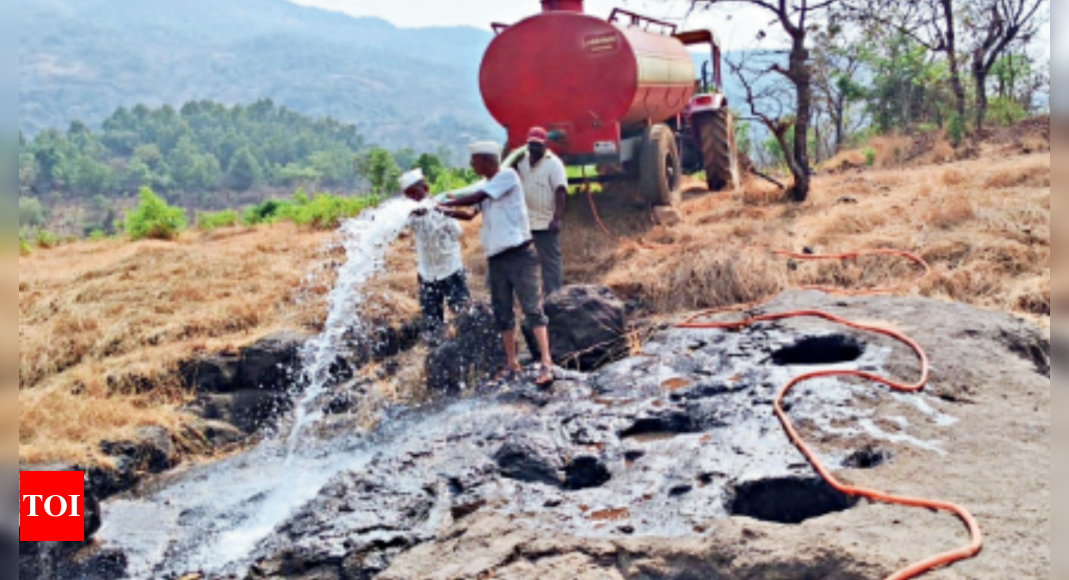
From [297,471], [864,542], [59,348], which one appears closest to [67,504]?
[297,471]

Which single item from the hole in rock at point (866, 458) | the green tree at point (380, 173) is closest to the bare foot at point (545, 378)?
the hole in rock at point (866, 458)

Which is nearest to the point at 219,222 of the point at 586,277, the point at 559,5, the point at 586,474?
the point at 559,5

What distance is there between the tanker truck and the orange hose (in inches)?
105

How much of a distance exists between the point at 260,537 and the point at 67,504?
0.85 m

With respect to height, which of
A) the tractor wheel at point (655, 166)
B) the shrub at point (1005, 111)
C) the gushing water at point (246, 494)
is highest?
the shrub at point (1005, 111)

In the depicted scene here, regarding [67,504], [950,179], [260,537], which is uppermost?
[950,179]

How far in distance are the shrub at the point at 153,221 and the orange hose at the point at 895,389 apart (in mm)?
10037

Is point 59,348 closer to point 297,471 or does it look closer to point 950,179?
point 297,471

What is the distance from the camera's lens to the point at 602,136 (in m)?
8.64

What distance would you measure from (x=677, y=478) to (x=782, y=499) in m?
0.44

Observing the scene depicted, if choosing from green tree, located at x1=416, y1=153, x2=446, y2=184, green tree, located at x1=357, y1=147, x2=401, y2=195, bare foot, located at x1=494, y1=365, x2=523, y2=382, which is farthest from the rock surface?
green tree, located at x1=416, y1=153, x2=446, y2=184

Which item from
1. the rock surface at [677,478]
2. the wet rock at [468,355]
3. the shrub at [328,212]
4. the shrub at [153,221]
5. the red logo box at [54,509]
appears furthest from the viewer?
the shrub at [153,221]

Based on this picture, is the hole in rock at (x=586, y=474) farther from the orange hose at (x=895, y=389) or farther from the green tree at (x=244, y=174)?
the green tree at (x=244, y=174)

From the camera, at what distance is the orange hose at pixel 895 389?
271cm
